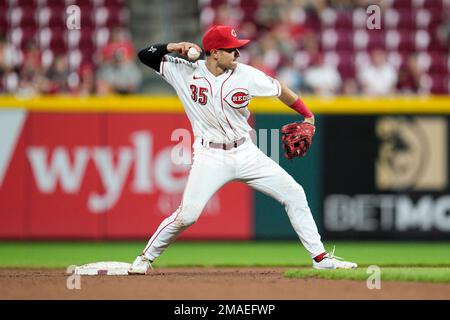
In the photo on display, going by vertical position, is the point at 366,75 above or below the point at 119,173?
above

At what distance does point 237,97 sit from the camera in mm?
6973

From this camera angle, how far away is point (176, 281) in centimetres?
695

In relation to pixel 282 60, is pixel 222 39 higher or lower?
lower

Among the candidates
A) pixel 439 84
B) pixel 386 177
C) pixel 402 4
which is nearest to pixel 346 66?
pixel 439 84

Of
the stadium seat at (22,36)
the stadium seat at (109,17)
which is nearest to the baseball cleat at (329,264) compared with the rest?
the stadium seat at (109,17)

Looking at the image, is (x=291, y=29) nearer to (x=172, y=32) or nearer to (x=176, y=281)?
(x=172, y=32)

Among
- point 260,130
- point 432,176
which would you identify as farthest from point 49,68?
point 432,176

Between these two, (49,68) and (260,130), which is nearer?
(260,130)

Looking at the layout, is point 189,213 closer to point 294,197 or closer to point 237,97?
point 294,197

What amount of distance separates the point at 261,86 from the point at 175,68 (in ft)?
2.31

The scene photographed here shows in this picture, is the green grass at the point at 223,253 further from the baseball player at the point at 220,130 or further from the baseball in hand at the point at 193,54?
the baseball in hand at the point at 193,54

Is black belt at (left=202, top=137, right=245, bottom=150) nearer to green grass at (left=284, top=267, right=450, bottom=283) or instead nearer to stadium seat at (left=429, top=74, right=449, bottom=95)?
green grass at (left=284, top=267, right=450, bottom=283)
